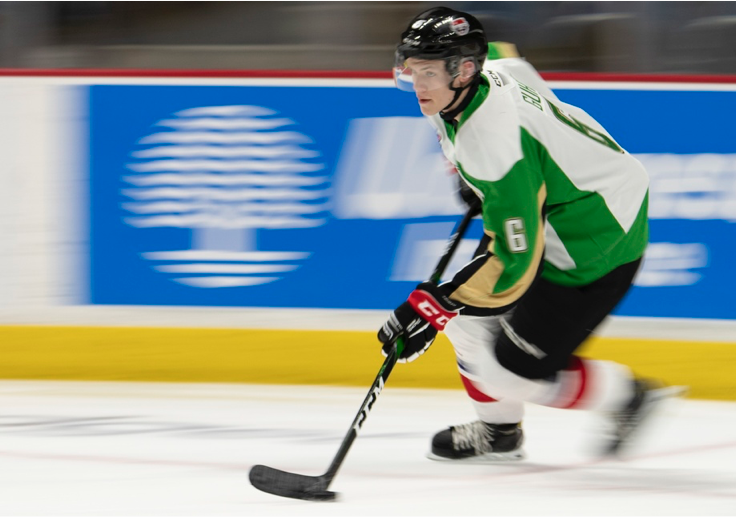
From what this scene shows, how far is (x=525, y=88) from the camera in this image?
2.24 meters

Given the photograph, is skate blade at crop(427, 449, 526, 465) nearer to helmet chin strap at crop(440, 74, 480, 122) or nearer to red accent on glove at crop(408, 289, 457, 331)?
red accent on glove at crop(408, 289, 457, 331)

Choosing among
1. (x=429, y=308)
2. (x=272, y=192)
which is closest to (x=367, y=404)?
(x=429, y=308)

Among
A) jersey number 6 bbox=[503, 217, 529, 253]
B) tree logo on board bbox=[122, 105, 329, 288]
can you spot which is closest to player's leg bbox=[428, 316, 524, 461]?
jersey number 6 bbox=[503, 217, 529, 253]

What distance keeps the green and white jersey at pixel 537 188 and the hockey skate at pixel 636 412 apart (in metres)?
0.32

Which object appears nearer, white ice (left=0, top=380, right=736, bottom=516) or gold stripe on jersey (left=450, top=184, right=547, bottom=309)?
gold stripe on jersey (left=450, top=184, right=547, bottom=309)

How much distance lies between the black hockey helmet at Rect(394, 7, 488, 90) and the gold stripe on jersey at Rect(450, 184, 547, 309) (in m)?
0.30

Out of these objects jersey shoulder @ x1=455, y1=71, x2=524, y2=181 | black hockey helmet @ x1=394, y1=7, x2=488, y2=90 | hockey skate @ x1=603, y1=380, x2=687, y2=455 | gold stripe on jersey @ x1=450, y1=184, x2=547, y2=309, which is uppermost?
black hockey helmet @ x1=394, y1=7, x2=488, y2=90

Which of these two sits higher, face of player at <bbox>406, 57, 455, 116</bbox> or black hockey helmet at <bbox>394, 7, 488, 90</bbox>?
black hockey helmet at <bbox>394, 7, 488, 90</bbox>

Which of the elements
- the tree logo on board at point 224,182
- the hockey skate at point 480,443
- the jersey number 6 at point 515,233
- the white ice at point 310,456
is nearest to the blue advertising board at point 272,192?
the tree logo on board at point 224,182

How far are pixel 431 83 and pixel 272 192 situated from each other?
140 centimetres

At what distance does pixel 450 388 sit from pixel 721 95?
1284 millimetres

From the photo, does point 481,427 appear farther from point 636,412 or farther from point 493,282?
point 493,282

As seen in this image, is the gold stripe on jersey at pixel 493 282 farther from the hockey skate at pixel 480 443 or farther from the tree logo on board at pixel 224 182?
the tree logo on board at pixel 224 182

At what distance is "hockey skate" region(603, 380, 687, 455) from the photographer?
2.42 meters
